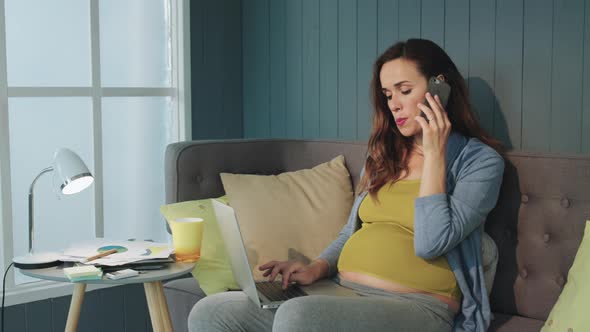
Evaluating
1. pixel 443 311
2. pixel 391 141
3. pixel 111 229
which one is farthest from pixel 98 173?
pixel 443 311

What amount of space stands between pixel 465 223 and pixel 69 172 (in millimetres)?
1111

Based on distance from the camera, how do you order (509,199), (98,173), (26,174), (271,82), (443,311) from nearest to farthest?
(443,311)
(509,199)
(26,174)
(98,173)
(271,82)

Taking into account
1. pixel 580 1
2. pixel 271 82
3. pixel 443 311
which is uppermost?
pixel 580 1

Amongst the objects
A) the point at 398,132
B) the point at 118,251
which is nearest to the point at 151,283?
the point at 118,251

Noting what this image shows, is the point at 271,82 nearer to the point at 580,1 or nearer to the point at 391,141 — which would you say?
the point at 391,141

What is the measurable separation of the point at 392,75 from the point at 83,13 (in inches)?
53.3

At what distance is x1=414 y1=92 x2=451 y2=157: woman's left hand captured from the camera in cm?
207

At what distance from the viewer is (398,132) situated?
2.38 meters

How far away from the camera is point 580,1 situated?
228 cm

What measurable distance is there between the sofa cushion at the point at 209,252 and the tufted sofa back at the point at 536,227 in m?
0.84

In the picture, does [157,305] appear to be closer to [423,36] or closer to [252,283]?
[252,283]

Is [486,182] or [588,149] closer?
[486,182]

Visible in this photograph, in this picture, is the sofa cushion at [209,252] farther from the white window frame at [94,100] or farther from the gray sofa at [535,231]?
the white window frame at [94,100]

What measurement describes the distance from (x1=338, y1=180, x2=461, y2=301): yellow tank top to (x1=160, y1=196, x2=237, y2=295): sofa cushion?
441 millimetres
